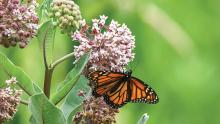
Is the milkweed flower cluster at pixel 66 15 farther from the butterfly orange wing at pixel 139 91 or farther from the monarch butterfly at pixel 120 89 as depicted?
the butterfly orange wing at pixel 139 91

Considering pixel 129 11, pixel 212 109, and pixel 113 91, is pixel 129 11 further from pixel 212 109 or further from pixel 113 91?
pixel 113 91

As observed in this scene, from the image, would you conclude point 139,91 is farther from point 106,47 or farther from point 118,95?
point 106,47

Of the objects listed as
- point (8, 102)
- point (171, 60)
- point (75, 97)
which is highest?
point (171, 60)

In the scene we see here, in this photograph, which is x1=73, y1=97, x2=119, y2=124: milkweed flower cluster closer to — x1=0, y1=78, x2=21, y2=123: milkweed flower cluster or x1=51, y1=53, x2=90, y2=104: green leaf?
x1=51, y1=53, x2=90, y2=104: green leaf

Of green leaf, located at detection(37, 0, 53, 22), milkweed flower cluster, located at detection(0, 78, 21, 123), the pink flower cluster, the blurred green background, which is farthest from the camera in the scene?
the blurred green background

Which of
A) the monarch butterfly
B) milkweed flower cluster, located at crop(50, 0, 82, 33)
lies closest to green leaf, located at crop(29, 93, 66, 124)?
the monarch butterfly

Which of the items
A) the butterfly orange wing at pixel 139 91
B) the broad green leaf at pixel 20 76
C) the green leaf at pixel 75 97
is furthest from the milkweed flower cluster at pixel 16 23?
the butterfly orange wing at pixel 139 91

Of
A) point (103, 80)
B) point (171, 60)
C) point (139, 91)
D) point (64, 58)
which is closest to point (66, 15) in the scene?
point (64, 58)

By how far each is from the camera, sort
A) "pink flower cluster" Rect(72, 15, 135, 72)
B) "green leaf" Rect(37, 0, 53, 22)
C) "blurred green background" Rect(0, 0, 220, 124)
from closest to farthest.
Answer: "pink flower cluster" Rect(72, 15, 135, 72) < "green leaf" Rect(37, 0, 53, 22) < "blurred green background" Rect(0, 0, 220, 124)
